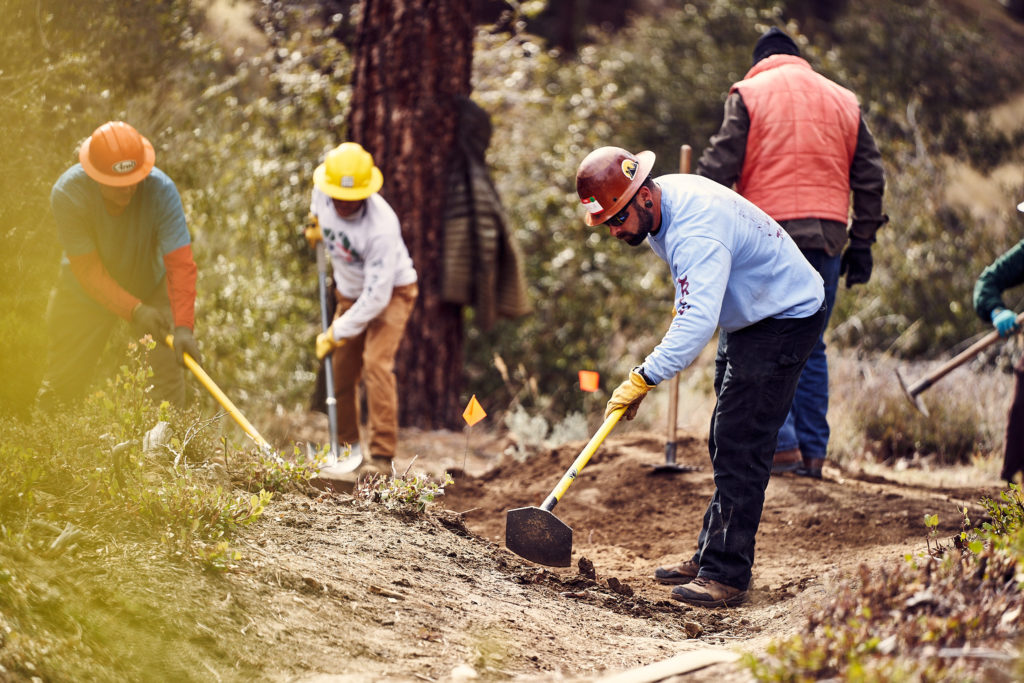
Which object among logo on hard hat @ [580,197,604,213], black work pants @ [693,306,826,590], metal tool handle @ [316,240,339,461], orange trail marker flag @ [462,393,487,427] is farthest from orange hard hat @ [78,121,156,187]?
black work pants @ [693,306,826,590]

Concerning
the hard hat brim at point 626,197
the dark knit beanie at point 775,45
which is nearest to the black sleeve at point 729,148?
the dark knit beanie at point 775,45

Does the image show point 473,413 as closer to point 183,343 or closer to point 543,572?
point 543,572

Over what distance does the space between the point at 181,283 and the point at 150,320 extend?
26cm

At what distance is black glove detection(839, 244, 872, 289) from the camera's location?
561 centimetres

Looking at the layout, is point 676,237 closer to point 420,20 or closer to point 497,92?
point 420,20

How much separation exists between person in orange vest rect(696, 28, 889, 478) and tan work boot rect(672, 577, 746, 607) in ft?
5.61

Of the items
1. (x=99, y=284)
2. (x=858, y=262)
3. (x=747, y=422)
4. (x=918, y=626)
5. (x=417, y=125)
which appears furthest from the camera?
(x=417, y=125)

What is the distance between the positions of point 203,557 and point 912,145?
477 inches

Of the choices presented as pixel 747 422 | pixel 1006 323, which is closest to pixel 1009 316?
pixel 1006 323

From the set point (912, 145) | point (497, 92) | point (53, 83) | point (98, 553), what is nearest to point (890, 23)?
point (912, 145)

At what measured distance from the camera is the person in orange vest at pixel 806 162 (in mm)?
5285

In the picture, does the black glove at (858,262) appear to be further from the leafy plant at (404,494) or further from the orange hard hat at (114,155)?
the orange hard hat at (114,155)

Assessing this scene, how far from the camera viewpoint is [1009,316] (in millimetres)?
5461

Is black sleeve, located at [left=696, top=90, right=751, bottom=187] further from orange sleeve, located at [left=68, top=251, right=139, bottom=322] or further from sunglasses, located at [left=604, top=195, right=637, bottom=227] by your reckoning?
orange sleeve, located at [left=68, top=251, right=139, bottom=322]
